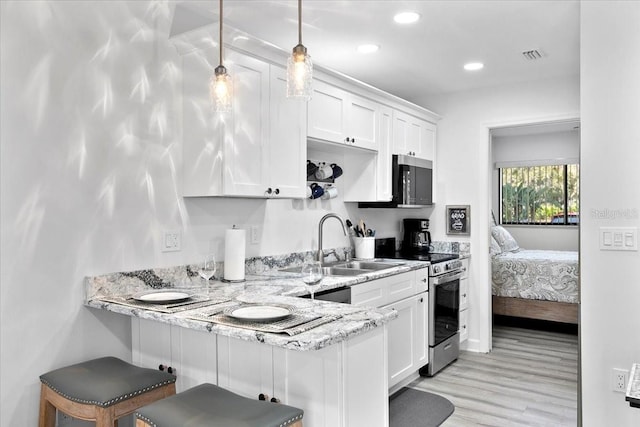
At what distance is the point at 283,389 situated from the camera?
175 cm

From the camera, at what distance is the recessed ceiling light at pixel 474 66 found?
3.89 metres

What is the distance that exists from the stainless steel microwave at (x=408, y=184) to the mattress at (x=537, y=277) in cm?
151

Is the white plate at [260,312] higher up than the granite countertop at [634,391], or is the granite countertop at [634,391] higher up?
the white plate at [260,312]

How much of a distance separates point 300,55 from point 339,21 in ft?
4.36

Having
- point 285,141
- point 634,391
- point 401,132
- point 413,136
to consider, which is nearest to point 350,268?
point 285,141

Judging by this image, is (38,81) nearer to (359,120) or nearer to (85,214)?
(85,214)

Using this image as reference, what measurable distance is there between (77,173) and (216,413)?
1329mm

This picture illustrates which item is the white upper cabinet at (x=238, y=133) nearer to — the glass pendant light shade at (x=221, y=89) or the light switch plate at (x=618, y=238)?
the glass pendant light shade at (x=221, y=89)

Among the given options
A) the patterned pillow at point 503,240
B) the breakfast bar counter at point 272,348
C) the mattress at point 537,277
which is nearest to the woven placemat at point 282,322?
the breakfast bar counter at point 272,348

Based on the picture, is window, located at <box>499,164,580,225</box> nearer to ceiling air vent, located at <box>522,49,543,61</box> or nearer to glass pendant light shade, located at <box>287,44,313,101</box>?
ceiling air vent, located at <box>522,49,543,61</box>

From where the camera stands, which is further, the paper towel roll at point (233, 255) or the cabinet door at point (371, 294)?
the cabinet door at point (371, 294)

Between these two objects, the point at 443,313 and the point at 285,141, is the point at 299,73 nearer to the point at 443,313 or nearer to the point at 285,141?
the point at 285,141

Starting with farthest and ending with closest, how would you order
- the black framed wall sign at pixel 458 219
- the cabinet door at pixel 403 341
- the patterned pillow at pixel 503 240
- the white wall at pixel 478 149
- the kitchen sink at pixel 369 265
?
the patterned pillow at pixel 503 240
the black framed wall sign at pixel 458 219
the white wall at pixel 478 149
the kitchen sink at pixel 369 265
the cabinet door at pixel 403 341

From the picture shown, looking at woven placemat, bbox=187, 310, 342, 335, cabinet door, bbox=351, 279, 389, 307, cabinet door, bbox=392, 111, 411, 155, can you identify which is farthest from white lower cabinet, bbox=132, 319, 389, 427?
cabinet door, bbox=392, 111, 411, 155
